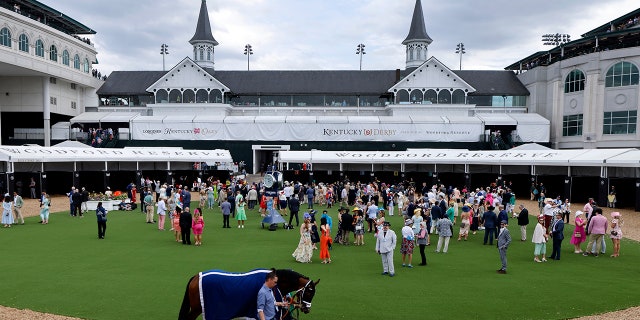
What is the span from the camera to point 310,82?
5200 centimetres

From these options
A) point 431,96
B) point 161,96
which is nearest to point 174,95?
point 161,96

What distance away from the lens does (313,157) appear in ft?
118

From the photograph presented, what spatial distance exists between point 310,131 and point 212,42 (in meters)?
19.5

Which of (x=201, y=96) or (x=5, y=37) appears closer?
(x=5, y=37)

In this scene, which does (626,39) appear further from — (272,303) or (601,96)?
(272,303)

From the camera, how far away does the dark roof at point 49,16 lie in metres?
40.9

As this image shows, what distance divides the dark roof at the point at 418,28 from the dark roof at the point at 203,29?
24.2 m

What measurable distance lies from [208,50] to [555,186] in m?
41.0

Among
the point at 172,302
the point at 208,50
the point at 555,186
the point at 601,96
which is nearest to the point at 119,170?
the point at 208,50

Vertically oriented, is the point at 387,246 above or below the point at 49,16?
below

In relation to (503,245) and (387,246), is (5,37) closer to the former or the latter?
(387,246)

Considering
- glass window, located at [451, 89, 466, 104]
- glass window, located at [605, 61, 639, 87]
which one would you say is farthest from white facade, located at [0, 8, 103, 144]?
glass window, located at [605, 61, 639, 87]

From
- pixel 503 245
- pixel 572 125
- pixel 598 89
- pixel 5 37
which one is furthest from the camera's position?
pixel 572 125

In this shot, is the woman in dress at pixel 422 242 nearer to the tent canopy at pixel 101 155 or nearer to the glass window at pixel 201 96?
the tent canopy at pixel 101 155
